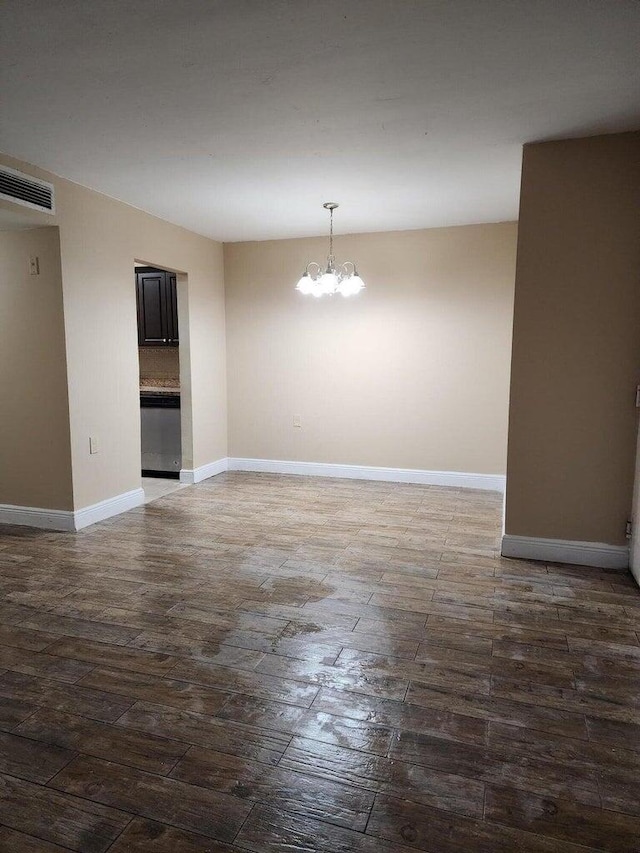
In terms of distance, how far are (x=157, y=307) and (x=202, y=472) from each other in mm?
1870

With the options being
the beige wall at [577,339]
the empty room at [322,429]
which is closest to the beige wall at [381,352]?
the empty room at [322,429]

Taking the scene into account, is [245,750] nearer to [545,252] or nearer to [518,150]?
[545,252]

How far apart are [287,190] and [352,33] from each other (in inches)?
82.0

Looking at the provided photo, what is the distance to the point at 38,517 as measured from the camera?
166 inches

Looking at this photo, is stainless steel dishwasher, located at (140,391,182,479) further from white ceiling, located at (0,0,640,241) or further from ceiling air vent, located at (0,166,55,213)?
ceiling air vent, located at (0,166,55,213)

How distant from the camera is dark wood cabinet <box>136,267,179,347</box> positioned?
233 inches

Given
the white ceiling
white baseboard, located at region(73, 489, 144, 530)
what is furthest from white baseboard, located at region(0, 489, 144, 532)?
the white ceiling

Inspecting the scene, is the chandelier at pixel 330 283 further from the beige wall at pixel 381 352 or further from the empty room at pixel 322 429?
the beige wall at pixel 381 352

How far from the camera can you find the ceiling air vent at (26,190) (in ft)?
11.2

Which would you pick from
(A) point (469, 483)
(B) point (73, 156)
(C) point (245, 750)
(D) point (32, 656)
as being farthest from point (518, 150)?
(D) point (32, 656)

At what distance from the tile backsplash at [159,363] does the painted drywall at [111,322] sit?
111 cm

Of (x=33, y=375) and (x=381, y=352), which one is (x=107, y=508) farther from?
(x=381, y=352)

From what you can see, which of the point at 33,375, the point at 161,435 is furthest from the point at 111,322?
the point at 161,435

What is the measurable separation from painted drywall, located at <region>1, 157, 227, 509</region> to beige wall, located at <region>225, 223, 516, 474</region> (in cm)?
67
